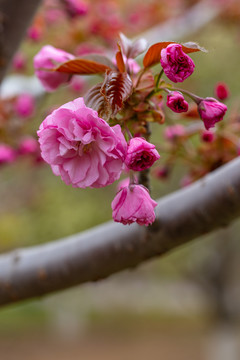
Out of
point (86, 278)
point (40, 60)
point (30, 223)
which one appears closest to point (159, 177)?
point (86, 278)

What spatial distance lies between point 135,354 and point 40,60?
32.4 ft

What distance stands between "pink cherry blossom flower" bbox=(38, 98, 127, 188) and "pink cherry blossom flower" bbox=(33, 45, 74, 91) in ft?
0.95

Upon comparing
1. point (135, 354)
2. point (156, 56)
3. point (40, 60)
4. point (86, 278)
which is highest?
point (135, 354)

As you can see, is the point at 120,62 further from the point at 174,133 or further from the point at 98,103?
the point at 174,133

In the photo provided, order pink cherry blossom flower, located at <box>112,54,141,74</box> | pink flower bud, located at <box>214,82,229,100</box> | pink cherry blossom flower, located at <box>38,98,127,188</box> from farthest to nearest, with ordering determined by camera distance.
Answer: pink flower bud, located at <box>214,82,229,100</box> → pink cherry blossom flower, located at <box>112,54,141,74</box> → pink cherry blossom flower, located at <box>38,98,127,188</box>

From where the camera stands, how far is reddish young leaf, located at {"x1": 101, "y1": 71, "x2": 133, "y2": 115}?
0.68 meters

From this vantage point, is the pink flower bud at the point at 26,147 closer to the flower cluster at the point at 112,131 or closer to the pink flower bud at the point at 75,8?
the pink flower bud at the point at 75,8

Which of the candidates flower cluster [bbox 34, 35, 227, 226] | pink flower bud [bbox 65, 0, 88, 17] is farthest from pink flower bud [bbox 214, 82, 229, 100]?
pink flower bud [bbox 65, 0, 88, 17]

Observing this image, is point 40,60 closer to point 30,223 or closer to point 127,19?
point 127,19

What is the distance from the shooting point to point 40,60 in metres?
→ 0.92

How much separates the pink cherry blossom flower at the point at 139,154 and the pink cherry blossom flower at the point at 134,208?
2.3 inches

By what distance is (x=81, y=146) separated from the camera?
0.65 metres

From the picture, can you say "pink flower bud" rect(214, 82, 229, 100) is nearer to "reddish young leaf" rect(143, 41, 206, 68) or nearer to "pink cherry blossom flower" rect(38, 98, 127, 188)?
"reddish young leaf" rect(143, 41, 206, 68)

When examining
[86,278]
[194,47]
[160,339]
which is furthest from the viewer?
[160,339]
